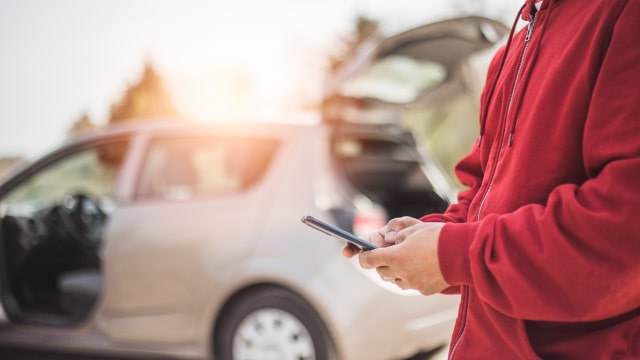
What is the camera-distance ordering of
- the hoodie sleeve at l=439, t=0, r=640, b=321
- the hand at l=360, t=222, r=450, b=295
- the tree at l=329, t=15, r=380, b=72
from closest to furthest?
the hoodie sleeve at l=439, t=0, r=640, b=321 → the hand at l=360, t=222, r=450, b=295 → the tree at l=329, t=15, r=380, b=72

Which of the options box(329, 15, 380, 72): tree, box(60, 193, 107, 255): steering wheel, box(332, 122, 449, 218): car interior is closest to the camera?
box(332, 122, 449, 218): car interior

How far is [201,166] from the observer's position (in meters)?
3.89

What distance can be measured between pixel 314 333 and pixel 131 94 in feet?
105

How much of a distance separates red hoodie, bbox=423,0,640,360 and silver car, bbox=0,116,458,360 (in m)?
2.12

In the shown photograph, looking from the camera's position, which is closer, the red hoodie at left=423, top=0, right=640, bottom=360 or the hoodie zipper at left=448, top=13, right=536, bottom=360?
the red hoodie at left=423, top=0, right=640, bottom=360

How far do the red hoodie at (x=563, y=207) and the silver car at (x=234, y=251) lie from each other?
212 centimetres

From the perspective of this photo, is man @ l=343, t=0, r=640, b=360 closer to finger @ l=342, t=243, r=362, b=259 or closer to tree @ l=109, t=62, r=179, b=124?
finger @ l=342, t=243, r=362, b=259

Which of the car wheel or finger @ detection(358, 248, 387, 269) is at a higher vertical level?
finger @ detection(358, 248, 387, 269)

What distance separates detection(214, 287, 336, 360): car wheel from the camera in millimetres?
3166

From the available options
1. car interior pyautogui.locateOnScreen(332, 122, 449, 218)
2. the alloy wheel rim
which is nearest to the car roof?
car interior pyautogui.locateOnScreen(332, 122, 449, 218)

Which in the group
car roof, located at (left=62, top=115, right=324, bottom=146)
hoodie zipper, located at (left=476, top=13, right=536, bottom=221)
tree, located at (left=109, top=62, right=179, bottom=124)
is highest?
hoodie zipper, located at (left=476, top=13, right=536, bottom=221)

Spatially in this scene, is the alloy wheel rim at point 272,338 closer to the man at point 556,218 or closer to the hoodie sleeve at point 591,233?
the man at point 556,218

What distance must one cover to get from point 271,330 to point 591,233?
2636 mm

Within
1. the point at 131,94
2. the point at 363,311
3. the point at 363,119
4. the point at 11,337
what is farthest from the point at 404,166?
the point at 131,94
